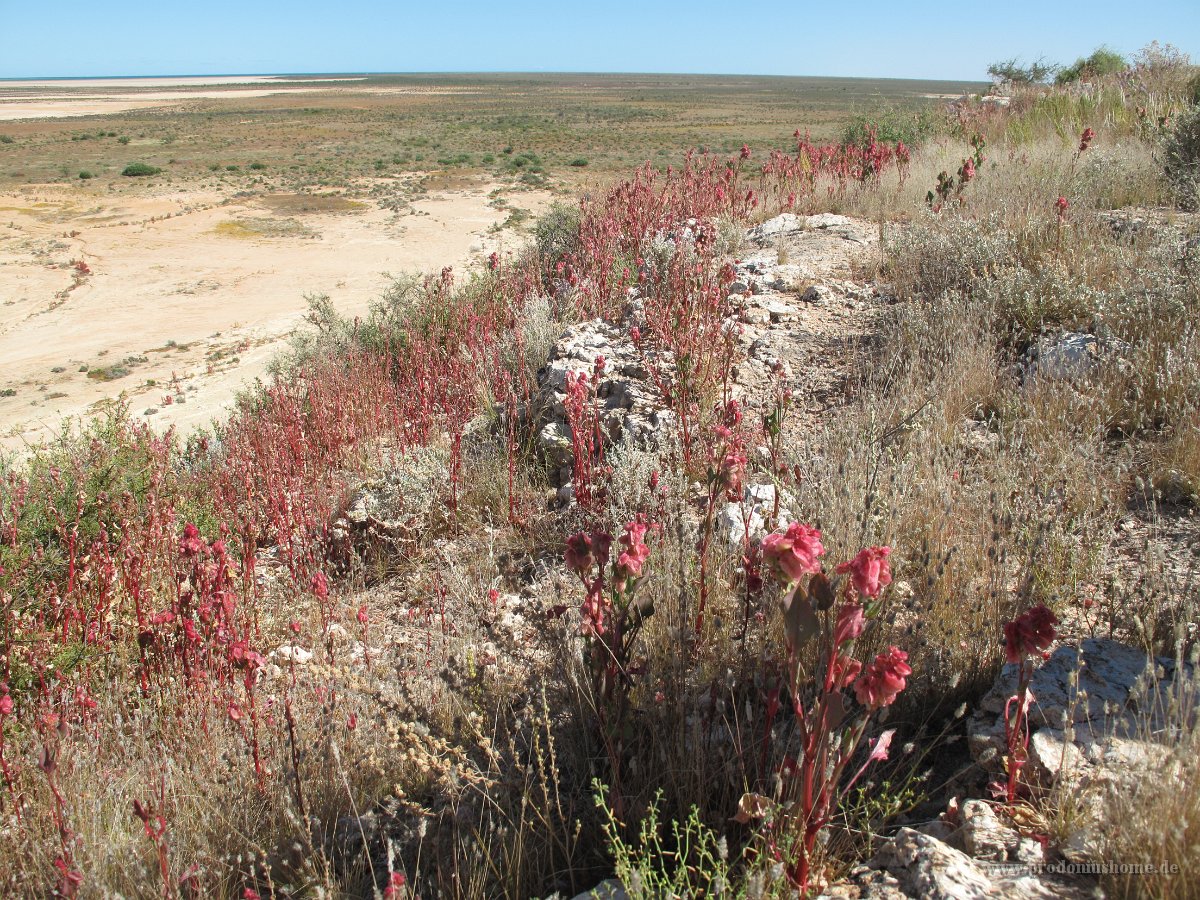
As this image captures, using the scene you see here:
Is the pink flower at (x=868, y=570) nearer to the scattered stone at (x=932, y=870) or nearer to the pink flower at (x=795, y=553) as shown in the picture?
the pink flower at (x=795, y=553)

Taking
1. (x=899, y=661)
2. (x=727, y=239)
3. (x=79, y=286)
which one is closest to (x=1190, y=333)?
(x=899, y=661)

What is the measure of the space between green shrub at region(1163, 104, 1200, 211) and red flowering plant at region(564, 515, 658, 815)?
6.64 m

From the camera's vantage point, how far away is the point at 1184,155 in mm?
6762

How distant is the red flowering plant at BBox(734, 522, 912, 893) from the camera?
148 cm

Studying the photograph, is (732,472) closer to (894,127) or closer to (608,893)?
(608,893)

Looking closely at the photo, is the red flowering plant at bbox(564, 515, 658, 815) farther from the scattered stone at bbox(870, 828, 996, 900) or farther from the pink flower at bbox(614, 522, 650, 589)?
the scattered stone at bbox(870, 828, 996, 900)

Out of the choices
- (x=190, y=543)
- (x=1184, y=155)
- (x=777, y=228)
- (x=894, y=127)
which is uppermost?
(x=894, y=127)

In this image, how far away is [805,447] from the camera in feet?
11.1

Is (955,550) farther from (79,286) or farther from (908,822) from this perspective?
(79,286)

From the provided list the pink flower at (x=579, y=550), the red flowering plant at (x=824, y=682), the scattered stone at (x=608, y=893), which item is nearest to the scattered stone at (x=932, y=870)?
the red flowering plant at (x=824, y=682)

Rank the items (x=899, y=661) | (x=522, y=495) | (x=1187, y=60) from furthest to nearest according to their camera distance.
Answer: (x=1187, y=60)
(x=522, y=495)
(x=899, y=661)

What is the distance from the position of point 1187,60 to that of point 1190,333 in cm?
1064

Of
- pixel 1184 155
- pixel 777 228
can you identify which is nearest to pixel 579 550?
pixel 777 228

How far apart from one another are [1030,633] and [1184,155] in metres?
7.28
